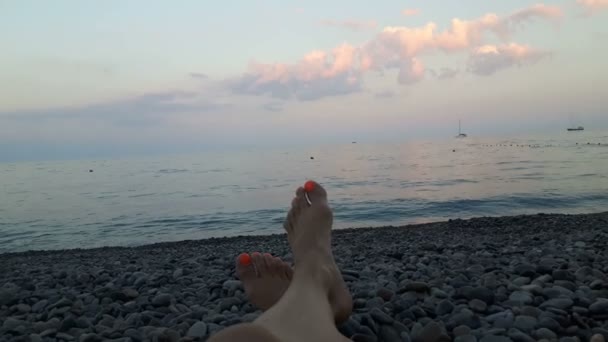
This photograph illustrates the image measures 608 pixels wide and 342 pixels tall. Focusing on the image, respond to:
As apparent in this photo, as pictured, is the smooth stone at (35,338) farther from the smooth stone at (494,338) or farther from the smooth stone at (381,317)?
the smooth stone at (494,338)

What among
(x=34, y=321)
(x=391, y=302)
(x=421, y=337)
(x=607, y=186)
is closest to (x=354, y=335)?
(x=421, y=337)

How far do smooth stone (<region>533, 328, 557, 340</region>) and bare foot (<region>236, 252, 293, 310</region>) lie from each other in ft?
3.62

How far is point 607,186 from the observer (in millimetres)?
13492

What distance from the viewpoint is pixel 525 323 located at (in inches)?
73.8

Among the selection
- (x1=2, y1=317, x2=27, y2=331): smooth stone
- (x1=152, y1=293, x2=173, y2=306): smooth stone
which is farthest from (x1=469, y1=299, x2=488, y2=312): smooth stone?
(x1=2, y1=317, x2=27, y2=331): smooth stone

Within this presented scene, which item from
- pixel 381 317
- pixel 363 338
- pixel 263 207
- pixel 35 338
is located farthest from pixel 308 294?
pixel 263 207

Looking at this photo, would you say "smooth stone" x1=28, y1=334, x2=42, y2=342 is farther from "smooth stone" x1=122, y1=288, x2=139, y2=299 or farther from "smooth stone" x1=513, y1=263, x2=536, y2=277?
"smooth stone" x1=513, y1=263, x2=536, y2=277

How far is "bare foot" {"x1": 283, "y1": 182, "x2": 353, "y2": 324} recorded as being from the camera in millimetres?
1877

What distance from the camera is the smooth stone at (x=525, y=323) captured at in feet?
6.07

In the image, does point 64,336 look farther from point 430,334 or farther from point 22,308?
point 430,334

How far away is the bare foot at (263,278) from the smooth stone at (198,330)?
0.83 feet

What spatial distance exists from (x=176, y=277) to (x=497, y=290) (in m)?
2.33

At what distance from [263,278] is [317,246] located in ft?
1.11

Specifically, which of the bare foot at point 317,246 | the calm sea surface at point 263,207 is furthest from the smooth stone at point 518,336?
the calm sea surface at point 263,207
